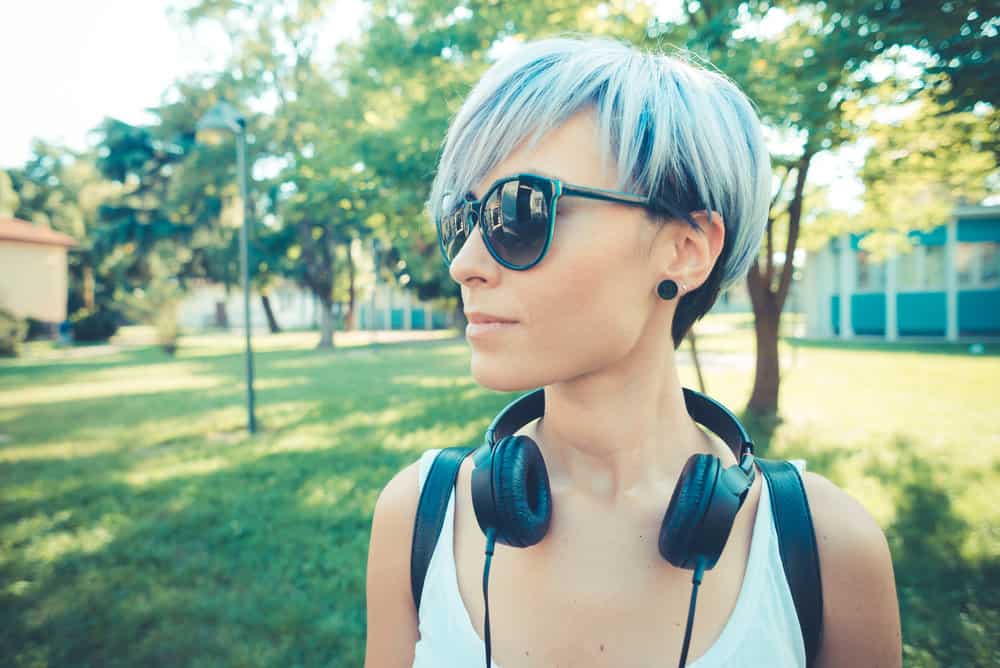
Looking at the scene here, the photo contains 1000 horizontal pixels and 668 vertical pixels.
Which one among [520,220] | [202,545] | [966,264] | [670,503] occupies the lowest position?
[202,545]

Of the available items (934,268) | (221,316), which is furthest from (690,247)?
(221,316)

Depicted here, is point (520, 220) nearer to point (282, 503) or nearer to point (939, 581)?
point (939, 581)

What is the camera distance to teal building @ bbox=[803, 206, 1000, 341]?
2095cm

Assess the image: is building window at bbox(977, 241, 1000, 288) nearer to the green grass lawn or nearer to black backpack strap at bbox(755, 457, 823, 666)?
the green grass lawn

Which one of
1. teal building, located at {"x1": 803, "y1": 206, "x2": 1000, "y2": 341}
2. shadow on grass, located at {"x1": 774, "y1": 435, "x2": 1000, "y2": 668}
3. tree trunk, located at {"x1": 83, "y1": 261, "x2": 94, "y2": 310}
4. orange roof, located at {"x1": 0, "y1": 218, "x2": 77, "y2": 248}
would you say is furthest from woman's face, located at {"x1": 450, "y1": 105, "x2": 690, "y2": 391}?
tree trunk, located at {"x1": 83, "y1": 261, "x2": 94, "y2": 310}

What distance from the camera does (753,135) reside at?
1189 millimetres

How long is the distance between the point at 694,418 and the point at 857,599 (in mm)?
490

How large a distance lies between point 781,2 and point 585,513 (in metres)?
4.26

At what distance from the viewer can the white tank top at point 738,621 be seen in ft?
3.46

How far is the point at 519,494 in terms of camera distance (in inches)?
43.2

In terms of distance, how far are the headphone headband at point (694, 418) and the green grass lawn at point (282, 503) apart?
2.48 meters

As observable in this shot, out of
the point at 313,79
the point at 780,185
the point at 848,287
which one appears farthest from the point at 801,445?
the point at 313,79

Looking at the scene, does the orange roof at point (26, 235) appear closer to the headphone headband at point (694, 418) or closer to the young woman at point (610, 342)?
the headphone headband at point (694, 418)

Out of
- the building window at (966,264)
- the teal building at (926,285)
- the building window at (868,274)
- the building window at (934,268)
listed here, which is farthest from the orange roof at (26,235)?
the building window at (966,264)
